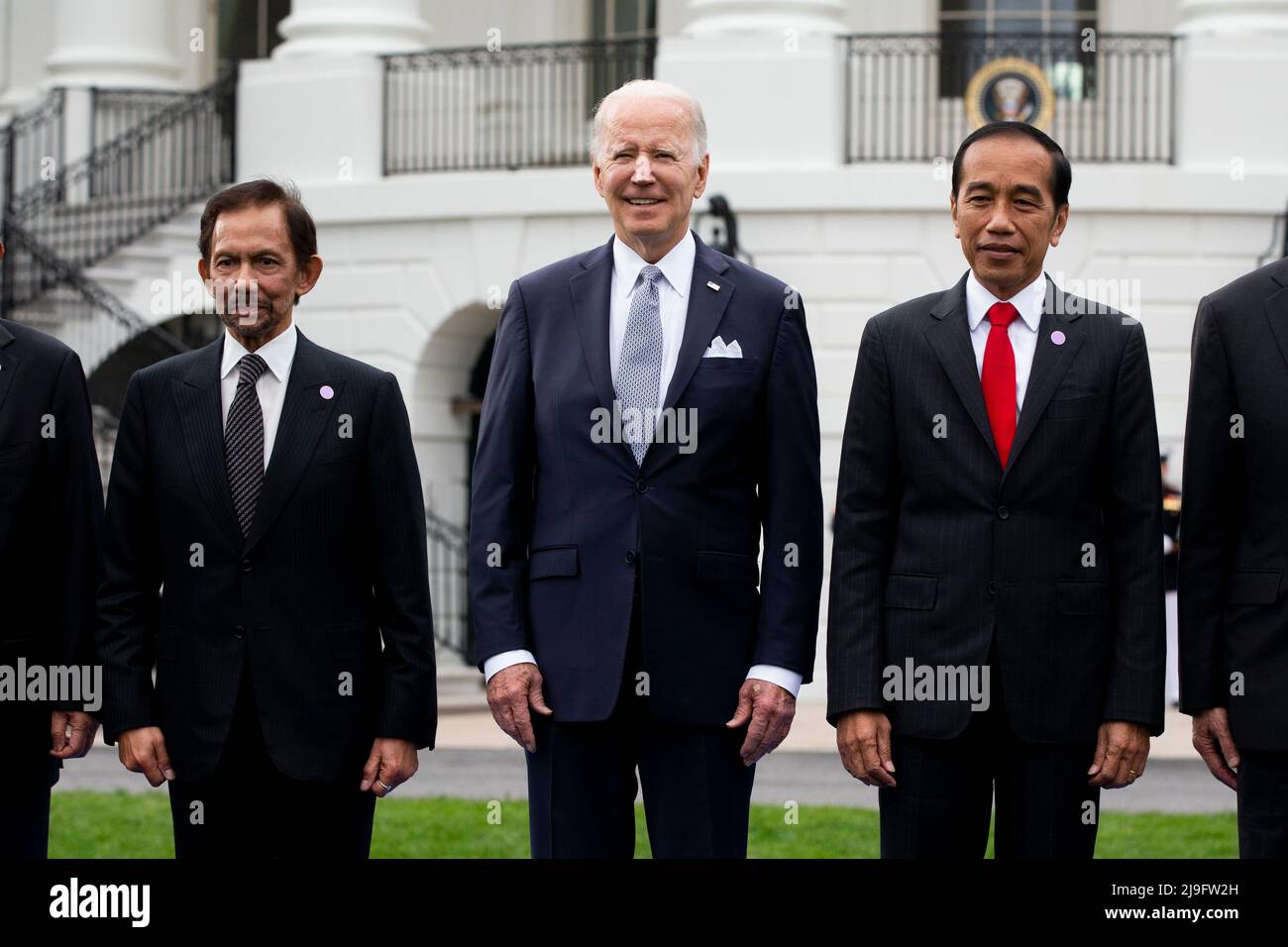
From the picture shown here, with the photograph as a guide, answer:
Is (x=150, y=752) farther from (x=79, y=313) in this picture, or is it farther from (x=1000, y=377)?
(x=79, y=313)

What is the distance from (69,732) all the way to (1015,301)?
276 centimetres

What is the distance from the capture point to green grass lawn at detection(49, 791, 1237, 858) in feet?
36.6

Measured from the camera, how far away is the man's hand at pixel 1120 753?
5.70 meters

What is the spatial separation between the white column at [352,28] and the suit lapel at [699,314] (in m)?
16.8

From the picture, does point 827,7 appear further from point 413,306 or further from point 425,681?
point 425,681

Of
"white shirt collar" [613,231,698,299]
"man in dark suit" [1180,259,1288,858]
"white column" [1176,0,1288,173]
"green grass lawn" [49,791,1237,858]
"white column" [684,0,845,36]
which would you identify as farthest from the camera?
"white column" [684,0,845,36]

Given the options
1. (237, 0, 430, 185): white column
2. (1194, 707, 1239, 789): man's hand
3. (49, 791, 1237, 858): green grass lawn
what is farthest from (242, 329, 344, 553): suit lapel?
(237, 0, 430, 185): white column

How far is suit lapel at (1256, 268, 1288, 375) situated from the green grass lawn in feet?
17.6

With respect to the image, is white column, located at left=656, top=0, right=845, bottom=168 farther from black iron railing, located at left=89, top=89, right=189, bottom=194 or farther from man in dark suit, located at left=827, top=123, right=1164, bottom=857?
man in dark suit, located at left=827, top=123, right=1164, bottom=857

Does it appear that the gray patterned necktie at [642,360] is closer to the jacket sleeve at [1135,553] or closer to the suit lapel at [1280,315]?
the jacket sleeve at [1135,553]

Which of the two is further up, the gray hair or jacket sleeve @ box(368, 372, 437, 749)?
the gray hair

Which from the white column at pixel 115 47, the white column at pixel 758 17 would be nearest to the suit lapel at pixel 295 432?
the white column at pixel 758 17

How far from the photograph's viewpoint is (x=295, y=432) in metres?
6.04
